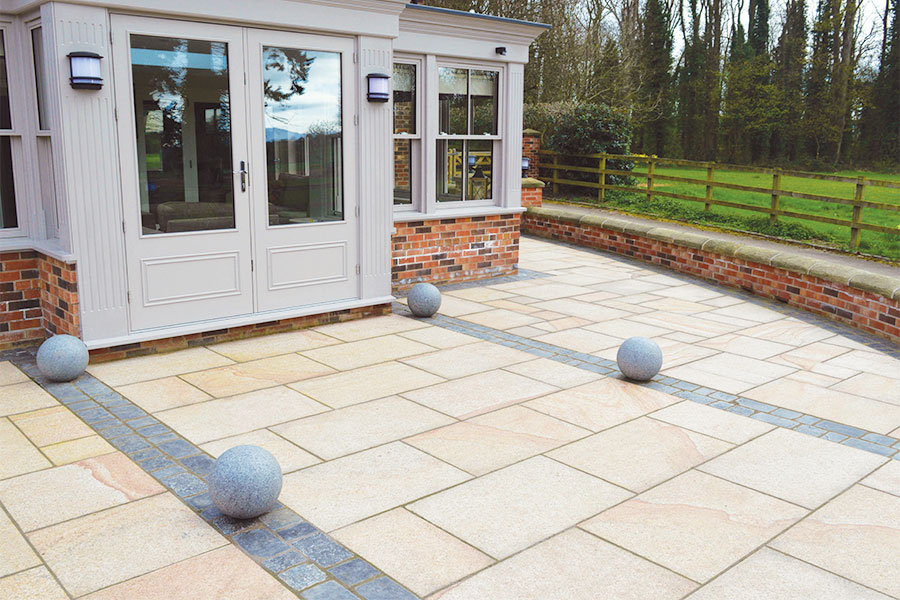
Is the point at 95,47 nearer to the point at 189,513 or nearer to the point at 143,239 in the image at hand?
the point at 143,239

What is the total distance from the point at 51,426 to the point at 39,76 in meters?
3.02

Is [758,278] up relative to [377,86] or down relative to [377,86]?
down

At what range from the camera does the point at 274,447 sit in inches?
177

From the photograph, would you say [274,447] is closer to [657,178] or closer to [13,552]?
[13,552]

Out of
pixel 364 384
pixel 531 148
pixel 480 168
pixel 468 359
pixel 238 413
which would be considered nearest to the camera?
pixel 238 413

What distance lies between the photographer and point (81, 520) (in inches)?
142

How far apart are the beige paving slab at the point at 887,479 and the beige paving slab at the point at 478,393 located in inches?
83.1

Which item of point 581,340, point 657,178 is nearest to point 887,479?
point 581,340

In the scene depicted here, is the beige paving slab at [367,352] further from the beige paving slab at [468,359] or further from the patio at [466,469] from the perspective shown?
the beige paving slab at [468,359]

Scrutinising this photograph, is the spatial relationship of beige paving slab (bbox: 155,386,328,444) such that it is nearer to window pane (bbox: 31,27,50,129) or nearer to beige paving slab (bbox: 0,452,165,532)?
beige paving slab (bbox: 0,452,165,532)

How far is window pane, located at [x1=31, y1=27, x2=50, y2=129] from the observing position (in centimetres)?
606

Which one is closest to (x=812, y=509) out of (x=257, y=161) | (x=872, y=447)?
(x=872, y=447)

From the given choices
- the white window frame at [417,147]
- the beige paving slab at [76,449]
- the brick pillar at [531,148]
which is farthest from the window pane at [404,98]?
the brick pillar at [531,148]

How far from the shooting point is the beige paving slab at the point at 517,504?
3.53 metres
